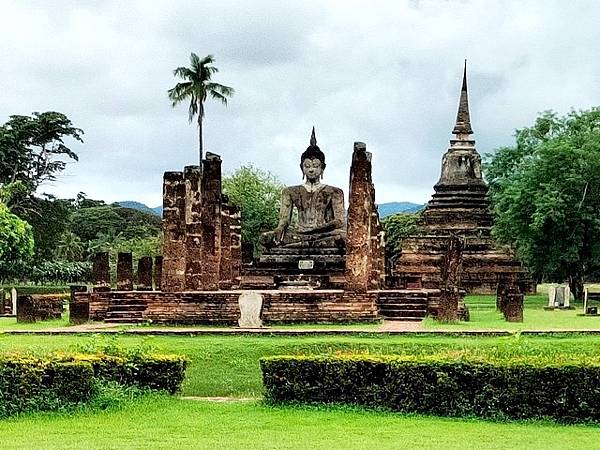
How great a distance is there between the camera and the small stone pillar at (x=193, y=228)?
24.3 metres

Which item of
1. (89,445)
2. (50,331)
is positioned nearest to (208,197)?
(50,331)

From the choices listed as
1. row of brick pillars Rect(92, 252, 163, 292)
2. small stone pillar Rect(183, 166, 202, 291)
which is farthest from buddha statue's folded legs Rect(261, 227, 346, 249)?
small stone pillar Rect(183, 166, 202, 291)

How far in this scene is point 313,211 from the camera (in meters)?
31.4

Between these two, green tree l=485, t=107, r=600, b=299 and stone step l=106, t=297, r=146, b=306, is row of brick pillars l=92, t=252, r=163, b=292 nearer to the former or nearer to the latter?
stone step l=106, t=297, r=146, b=306

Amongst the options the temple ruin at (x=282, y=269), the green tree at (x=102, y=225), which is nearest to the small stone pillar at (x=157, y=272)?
the temple ruin at (x=282, y=269)

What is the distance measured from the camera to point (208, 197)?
25.0 metres

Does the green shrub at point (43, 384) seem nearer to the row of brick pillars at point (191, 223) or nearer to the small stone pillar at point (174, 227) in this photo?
the row of brick pillars at point (191, 223)

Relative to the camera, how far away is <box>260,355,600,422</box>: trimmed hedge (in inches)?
522

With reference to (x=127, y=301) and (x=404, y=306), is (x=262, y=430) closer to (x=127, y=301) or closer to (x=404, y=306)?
(x=404, y=306)

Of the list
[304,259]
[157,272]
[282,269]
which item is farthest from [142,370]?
[157,272]

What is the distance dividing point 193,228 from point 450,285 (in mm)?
6331

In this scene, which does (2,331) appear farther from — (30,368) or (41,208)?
(41,208)

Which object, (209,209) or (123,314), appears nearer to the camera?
(123,314)

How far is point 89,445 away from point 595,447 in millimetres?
5243
